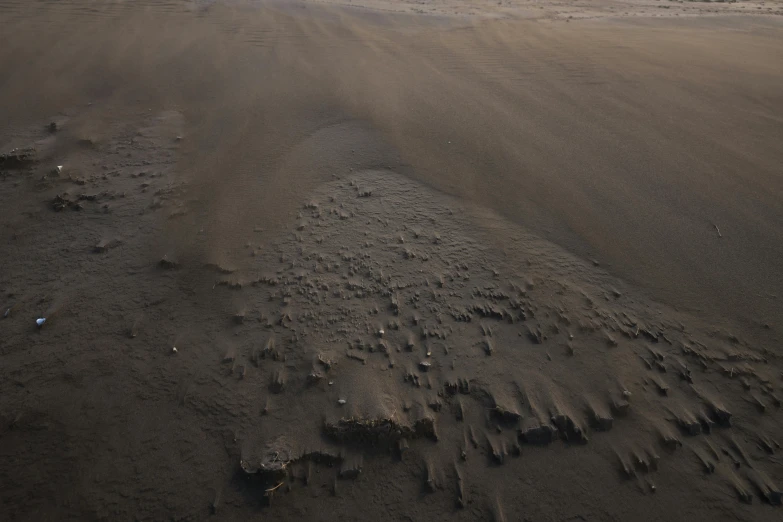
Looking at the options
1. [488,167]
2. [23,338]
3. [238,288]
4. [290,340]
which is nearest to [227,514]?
[290,340]

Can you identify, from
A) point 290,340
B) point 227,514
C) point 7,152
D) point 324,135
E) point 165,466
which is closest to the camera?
point 227,514

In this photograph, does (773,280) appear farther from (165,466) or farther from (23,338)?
(23,338)

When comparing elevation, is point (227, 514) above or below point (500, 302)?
below

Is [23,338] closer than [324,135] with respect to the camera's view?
Yes

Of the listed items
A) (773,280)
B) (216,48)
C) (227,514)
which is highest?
(216,48)

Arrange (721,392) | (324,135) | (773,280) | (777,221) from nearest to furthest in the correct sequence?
(721,392) < (773,280) < (777,221) < (324,135)

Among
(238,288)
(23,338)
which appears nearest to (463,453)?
(238,288)
